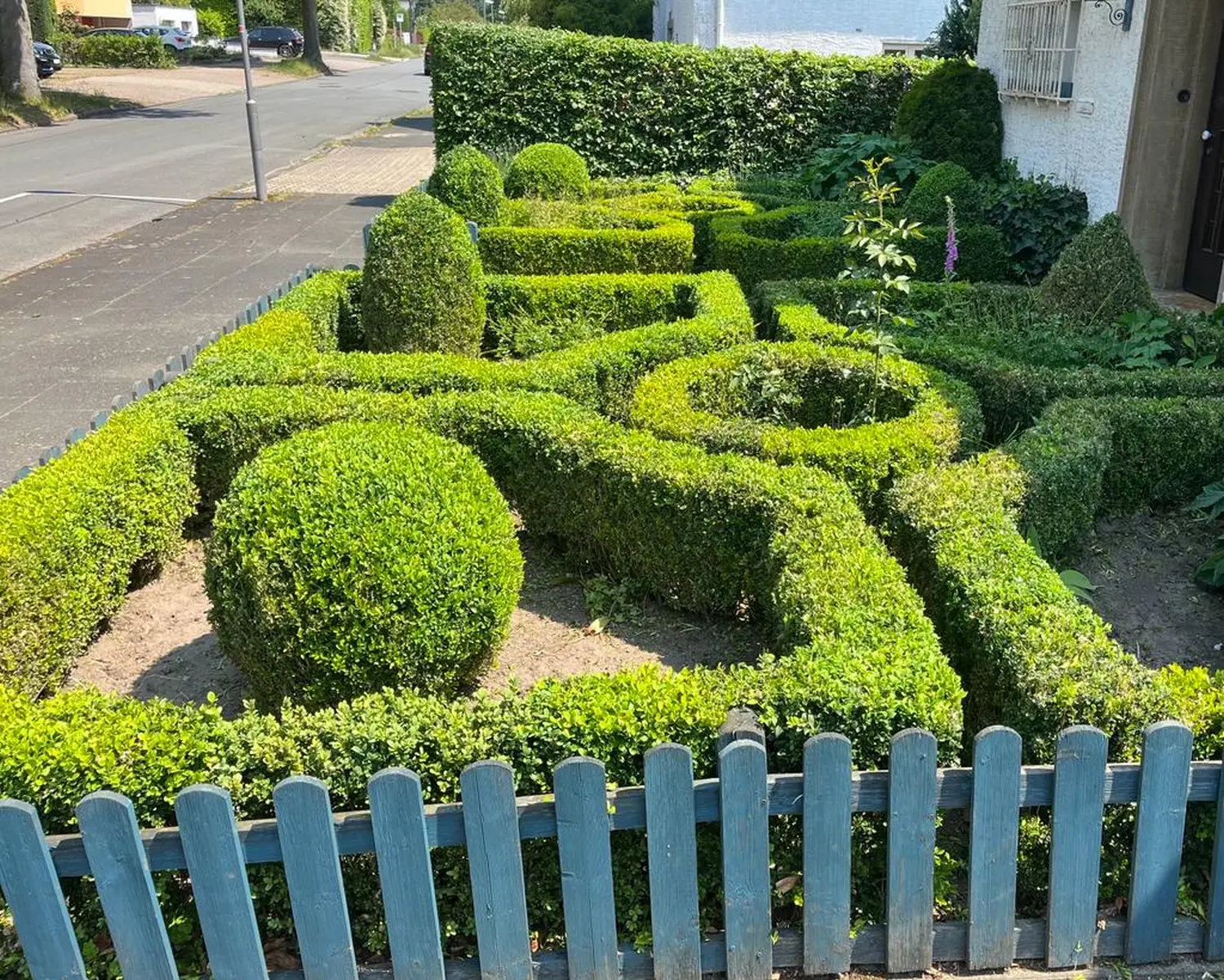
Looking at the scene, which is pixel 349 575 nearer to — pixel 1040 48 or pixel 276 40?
pixel 1040 48

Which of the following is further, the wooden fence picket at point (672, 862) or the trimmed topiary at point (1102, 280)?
the trimmed topiary at point (1102, 280)

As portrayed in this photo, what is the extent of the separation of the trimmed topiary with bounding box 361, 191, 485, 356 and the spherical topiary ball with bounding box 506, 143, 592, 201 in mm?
5454

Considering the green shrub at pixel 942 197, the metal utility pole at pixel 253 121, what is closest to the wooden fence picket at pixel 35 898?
the green shrub at pixel 942 197

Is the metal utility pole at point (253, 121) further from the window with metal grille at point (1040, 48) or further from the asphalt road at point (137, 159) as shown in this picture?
the window with metal grille at point (1040, 48)

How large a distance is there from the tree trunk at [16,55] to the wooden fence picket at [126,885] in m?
29.7

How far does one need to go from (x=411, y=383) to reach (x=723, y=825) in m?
4.27

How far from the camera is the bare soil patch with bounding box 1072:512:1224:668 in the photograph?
469 cm

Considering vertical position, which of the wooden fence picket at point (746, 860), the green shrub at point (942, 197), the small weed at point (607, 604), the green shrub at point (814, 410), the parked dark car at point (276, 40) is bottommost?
the small weed at point (607, 604)

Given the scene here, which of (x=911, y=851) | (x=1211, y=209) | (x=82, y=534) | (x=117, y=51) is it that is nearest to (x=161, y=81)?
(x=117, y=51)

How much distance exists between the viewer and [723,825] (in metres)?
2.77

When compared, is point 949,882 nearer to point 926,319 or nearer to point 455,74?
point 926,319

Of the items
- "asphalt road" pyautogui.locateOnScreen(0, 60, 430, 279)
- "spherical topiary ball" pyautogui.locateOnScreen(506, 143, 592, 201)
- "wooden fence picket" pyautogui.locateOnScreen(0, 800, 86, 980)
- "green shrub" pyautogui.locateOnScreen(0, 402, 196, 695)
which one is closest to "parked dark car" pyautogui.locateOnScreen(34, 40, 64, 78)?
"asphalt road" pyautogui.locateOnScreen(0, 60, 430, 279)

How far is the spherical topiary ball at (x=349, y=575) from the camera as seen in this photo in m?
3.76

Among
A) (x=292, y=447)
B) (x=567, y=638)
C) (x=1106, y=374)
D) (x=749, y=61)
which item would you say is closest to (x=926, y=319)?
(x=1106, y=374)
